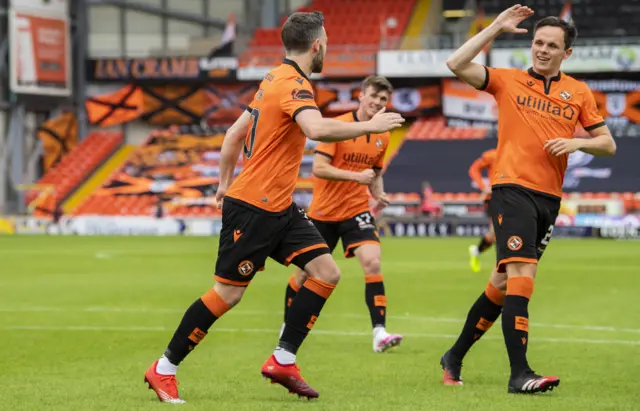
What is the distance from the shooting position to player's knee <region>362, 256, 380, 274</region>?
10.6 m

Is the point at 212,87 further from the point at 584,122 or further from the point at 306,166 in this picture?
the point at 584,122

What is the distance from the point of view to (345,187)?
35.8 ft

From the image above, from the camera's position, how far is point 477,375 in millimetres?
8289

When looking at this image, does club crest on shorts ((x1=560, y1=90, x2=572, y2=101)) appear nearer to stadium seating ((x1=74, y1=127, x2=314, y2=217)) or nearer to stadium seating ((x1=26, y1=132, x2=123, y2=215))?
stadium seating ((x1=74, y1=127, x2=314, y2=217))

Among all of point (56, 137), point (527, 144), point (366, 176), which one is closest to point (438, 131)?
point (56, 137)

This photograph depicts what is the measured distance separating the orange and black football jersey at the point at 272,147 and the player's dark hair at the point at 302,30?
12cm

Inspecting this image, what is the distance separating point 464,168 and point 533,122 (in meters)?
34.7

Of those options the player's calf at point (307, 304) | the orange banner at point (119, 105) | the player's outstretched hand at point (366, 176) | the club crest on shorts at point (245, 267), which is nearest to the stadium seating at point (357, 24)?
the orange banner at point (119, 105)

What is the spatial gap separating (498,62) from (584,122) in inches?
1398

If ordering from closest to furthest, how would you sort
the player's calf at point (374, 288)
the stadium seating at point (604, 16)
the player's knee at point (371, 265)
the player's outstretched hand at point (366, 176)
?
the player's outstretched hand at point (366, 176)
the player's calf at point (374, 288)
the player's knee at point (371, 265)
the stadium seating at point (604, 16)

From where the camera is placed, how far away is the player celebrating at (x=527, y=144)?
7.38m

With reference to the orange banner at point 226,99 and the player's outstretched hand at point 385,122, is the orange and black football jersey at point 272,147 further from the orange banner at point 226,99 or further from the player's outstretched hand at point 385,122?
the orange banner at point 226,99

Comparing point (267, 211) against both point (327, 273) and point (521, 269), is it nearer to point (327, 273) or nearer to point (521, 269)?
point (327, 273)

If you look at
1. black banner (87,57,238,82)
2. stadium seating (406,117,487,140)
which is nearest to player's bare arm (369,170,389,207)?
stadium seating (406,117,487,140)
